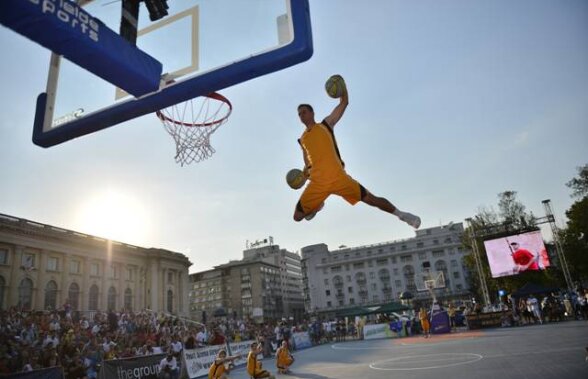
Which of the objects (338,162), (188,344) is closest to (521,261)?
(188,344)

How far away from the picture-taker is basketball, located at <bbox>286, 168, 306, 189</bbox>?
218 inches

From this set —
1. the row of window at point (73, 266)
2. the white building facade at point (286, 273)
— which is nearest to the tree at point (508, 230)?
the row of window at point (73, 266)

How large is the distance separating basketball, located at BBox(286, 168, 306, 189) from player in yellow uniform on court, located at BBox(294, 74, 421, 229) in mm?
374

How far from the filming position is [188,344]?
17.8m

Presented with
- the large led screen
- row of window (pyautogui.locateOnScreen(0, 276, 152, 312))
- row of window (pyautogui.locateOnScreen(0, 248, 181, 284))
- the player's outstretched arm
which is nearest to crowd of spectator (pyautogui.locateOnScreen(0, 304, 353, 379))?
the player's outstretched arm

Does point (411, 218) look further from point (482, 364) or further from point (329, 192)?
point (482, 364)

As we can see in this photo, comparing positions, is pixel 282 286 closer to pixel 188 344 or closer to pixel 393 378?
pixel 188 344

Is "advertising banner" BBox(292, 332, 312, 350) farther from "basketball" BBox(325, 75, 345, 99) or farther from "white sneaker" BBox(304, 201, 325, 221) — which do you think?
"basketball" BBox(325, 75, 345, 99)

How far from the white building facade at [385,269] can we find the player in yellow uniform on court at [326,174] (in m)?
85.9

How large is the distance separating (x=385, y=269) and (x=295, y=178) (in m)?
90.4

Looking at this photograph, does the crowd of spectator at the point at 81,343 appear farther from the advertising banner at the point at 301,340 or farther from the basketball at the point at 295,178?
the basketball at the point at 295,178

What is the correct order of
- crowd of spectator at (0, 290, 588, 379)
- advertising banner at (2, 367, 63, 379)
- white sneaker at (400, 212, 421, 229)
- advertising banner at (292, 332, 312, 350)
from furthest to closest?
1. advertising banner at (292, 332, 312, 350)
2. crowd of spectator at (0, 290, 588, 379)
3. advertising banner at (2, 367, 63, 379)
4. white sneaker at (400, 212, 421, 229)

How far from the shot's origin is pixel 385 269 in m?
91.1

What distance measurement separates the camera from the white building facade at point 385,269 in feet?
281
